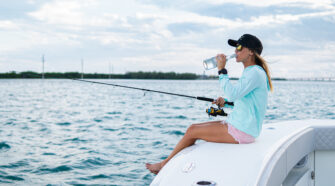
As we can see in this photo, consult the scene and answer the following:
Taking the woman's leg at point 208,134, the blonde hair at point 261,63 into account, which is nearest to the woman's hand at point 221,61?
the blonde hair at point 261,63

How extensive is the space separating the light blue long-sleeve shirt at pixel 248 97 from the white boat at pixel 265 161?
17 centimetres

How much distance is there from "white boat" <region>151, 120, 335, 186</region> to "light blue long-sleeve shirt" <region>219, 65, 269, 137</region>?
0.57 ft

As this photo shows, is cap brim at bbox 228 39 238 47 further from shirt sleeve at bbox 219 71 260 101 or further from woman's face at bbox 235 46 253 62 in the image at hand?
shirt sleeve at bbox 219 71 260 101

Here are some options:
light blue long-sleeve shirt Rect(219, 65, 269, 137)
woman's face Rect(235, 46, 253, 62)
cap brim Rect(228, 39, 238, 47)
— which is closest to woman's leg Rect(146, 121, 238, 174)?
light blue long-sleeve shirt Rect(219, 65, 269, 137)

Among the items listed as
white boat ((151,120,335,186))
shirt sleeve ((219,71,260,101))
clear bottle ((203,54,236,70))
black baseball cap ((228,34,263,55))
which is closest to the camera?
white boat ((151,120,335,186))

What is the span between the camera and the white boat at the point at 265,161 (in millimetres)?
2080

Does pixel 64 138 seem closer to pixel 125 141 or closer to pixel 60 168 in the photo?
pixel 125 141

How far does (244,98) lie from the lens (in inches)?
111

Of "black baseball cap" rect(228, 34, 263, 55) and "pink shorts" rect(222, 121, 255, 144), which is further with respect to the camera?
"black baseball cap" rect(228, 34, 263, 55)

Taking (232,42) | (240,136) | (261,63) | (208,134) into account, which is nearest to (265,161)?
(240,136)

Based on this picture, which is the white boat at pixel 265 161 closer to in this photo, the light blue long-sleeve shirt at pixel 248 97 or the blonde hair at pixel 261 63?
the light blue long-sleeve shirt at pixel 248 97

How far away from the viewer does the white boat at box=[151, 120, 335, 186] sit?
208 centimetres

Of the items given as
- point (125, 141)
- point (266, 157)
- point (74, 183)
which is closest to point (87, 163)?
point (74, 183)

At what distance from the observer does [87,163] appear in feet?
21.1
